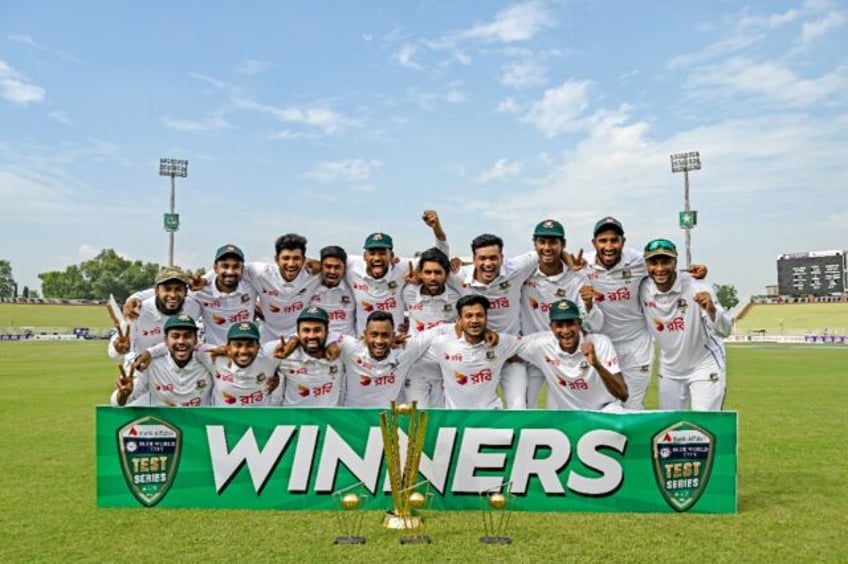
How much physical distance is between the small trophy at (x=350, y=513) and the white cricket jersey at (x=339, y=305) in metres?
2.14

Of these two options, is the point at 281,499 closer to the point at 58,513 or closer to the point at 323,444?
the point at 323,444

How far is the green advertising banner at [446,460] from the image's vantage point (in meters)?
5.40

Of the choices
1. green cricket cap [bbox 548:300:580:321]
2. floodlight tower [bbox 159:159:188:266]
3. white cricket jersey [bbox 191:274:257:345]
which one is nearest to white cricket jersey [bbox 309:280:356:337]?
white cricket jersey [bbox 191:274:257:345]

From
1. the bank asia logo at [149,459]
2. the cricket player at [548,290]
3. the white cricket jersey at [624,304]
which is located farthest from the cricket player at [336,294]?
the white cricket jersey at [624,304]

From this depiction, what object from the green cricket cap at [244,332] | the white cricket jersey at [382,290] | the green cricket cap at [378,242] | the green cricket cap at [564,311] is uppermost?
the green cricket cap at [378,242]

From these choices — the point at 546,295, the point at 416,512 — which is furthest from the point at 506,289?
the point at 416,512

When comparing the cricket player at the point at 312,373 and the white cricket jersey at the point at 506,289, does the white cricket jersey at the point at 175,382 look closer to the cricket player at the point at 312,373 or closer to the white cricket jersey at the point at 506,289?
the cricket player at the point at 312,373

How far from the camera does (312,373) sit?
20.6ft

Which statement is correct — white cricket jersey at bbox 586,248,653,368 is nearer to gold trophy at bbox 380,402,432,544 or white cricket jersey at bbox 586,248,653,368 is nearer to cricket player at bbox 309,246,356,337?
cricket player at bbox 309,246,356,337

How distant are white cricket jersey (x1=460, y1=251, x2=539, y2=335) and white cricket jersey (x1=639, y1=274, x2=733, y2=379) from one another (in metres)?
1.17

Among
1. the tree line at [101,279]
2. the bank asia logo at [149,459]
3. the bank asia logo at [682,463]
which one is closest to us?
the bank asia logo at [682,463]

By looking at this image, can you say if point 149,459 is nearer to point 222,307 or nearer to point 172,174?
point 222,307

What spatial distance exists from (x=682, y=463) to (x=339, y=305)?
3.65 meters

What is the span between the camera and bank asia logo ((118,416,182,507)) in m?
5.55
